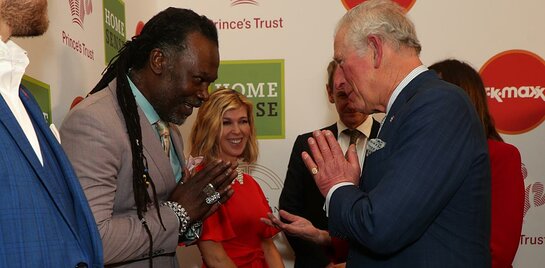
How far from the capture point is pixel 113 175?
1658mm

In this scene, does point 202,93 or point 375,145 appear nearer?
point 375,145

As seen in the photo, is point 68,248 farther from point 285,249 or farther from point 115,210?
point 285,249

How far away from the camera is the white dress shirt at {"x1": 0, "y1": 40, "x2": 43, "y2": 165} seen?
1.24 m

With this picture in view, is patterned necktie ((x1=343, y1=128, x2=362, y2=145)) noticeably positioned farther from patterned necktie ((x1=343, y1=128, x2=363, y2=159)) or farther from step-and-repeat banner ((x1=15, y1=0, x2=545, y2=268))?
step-and-repeat banner ((x1=15, y1=0, x2=545, y2=268))

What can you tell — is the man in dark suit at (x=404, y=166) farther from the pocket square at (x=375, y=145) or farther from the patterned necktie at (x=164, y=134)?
the patterned necktie at (x=164, y=134)

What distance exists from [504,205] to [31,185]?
5.44 ft

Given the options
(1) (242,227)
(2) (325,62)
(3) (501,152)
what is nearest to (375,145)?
(3) (501,152)

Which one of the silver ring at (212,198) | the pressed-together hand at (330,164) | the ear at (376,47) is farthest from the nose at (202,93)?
the ear at (376,47)

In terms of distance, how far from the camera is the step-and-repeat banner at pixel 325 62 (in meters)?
3.67

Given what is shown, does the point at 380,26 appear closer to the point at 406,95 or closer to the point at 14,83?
the point at 406,95

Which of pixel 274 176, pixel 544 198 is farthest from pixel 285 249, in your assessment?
pixel 544 198

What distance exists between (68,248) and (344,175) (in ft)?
2.51

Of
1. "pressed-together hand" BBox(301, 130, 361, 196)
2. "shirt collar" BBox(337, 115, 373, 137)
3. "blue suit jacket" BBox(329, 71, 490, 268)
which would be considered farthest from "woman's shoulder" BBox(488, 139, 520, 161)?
"shirt collar" BBox(337, 115, 373, 137)

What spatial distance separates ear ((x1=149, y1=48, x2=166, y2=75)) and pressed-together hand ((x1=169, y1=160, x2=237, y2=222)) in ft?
1.13
